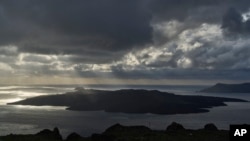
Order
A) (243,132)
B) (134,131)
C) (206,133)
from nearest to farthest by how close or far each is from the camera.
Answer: (243,132)
(206,133)
(134,131)

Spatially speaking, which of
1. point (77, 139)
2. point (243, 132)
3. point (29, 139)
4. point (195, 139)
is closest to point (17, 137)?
point (29, 139)

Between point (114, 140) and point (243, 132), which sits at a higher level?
point (243, 132)

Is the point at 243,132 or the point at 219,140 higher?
the point at 243,132

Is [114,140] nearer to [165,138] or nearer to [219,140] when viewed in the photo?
[165,138]

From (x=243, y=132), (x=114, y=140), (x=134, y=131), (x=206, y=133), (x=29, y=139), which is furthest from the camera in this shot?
(x=134, y=131)

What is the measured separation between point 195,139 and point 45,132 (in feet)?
225

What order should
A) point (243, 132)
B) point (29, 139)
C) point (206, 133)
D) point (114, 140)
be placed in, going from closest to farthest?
point (243, 132) → point (114, 140) → point (29, 139) → point (206, 133)

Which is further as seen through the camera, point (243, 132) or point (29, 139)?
point (29, 139)

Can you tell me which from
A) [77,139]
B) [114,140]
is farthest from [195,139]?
[77,139]

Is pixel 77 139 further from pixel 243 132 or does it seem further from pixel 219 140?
pixel 243 132

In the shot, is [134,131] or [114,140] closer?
[114,140]

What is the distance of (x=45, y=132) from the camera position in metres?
158

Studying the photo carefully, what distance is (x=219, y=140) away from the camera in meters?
131

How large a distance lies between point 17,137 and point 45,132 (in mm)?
17541
